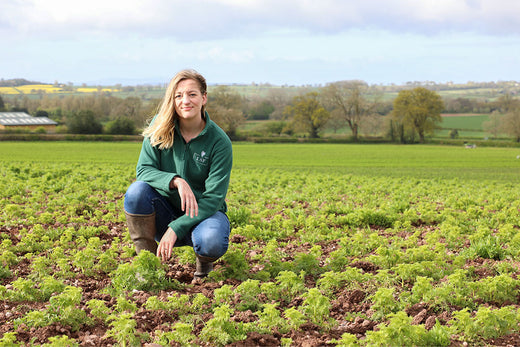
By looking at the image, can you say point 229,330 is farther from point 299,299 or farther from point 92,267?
point 92,267

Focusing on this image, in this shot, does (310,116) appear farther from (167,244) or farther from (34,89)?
(34,89)

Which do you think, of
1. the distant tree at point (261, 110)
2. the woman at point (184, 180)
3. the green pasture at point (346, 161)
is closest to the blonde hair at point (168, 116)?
the woman at point (184, 180)

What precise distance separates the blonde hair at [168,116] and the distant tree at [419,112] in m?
87.0

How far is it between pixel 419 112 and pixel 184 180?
289ft

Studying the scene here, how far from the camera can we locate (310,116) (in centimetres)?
9444

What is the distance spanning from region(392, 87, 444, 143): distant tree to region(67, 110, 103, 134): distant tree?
52975 millimetres

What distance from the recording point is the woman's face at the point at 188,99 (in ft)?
19.5

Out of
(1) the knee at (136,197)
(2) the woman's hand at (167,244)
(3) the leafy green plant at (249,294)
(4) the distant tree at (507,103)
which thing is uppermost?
(4) the distant tree at (507,103)

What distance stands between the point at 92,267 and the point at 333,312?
3.28m

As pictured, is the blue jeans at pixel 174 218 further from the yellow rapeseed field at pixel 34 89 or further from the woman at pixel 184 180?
the yellow rapeseed field at pixel 34 89

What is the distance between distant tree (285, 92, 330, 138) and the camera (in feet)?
307

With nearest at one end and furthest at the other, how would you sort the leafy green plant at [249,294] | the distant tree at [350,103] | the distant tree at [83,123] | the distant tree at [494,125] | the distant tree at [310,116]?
Answer: 1. the leafy green plant at [249,294]
2. the distant tree at [83,123]
3. the distant tree at [494,125]
4. the distant tree at [310,116]
5. the distant tree at [350,103]

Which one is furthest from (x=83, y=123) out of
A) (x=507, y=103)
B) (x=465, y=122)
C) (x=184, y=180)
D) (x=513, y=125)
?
(x=507, y=103)

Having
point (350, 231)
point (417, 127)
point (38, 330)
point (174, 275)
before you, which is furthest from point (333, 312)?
point (417, 127)
